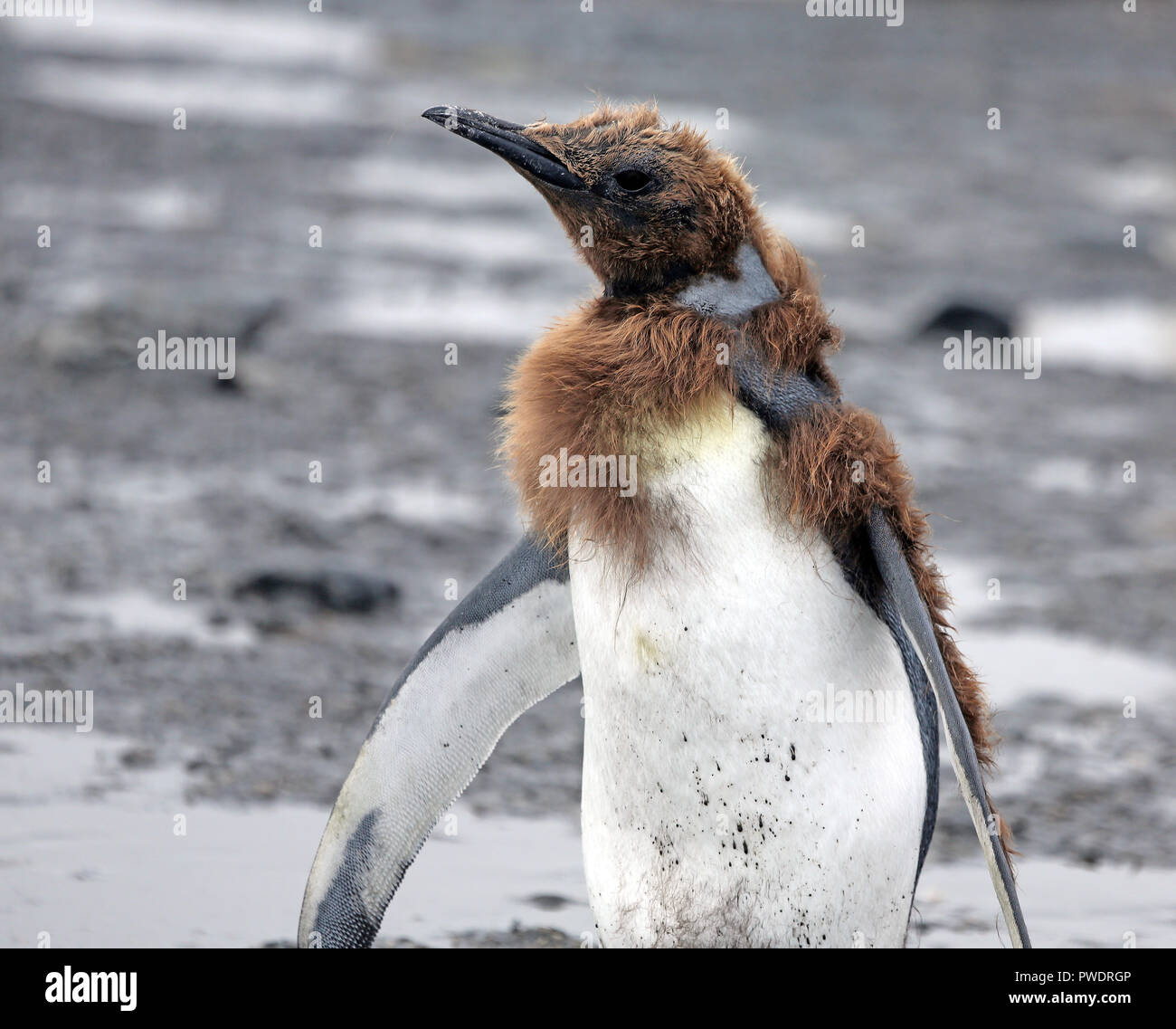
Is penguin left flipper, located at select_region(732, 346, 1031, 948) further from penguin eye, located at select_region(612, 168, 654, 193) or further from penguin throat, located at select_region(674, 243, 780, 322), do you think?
penguin eye, located at select_region(612, 168, 654, 193)

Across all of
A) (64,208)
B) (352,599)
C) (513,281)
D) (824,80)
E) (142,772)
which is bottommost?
(142,772)

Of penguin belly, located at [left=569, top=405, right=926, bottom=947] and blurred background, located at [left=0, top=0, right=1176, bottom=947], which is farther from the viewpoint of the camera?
blurred background, located at [left=0, top=0, right=1176, bottom=947]

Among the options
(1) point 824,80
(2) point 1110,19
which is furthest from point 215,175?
(2) point 1110,19

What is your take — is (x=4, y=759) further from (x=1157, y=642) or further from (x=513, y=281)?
(x=513, y=281)

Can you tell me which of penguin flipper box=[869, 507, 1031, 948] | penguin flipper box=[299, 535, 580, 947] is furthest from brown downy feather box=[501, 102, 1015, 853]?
penguin flipper box=[299, 535, 580, 947]

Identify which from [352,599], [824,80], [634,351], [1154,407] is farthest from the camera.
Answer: [824,80]

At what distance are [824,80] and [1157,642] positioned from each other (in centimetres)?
1134

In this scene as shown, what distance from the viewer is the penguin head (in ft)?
8.93

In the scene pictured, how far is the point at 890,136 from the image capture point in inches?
555

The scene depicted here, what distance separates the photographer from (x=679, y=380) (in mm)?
2695

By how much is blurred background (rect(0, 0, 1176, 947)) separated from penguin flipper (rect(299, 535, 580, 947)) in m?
0.38

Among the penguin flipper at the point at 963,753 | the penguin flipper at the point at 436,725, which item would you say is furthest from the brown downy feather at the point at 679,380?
the penguin flipper at the point at 436,725

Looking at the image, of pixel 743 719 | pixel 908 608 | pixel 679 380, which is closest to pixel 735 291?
pixel 679 380

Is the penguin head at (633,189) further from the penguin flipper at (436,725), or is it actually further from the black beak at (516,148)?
the penguin flipper at (436,725)
